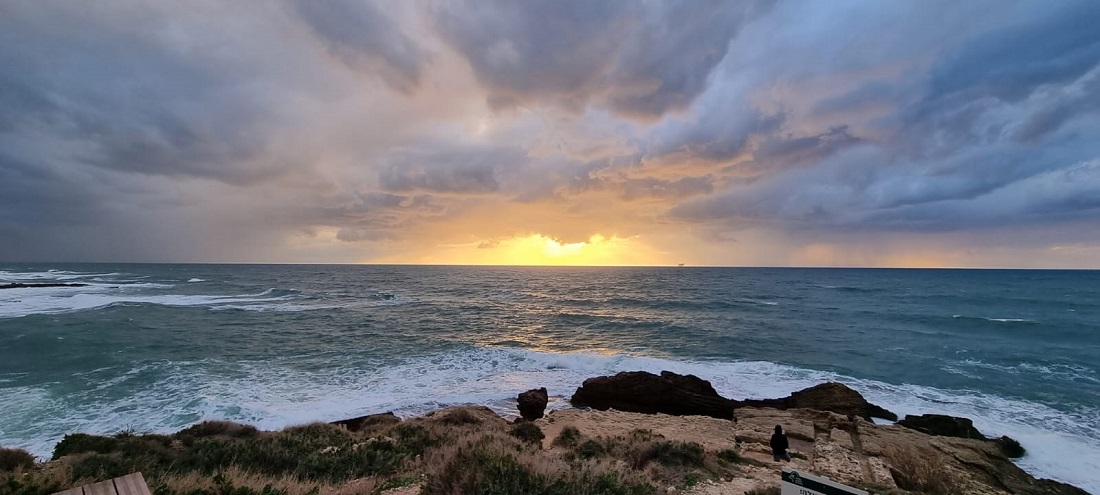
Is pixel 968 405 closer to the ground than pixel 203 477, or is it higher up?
closer to the ground

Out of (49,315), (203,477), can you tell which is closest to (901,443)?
(203,477)

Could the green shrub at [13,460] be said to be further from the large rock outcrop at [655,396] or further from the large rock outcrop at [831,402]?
the large rock outcrop at [831,402]

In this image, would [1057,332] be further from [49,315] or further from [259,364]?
[49,315]

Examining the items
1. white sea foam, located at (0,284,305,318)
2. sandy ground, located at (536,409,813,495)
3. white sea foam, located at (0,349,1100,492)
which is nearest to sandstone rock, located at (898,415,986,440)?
white sea foam, located at (0,349,1100,492)

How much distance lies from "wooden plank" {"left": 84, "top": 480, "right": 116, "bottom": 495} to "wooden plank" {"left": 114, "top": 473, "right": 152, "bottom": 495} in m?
0.04

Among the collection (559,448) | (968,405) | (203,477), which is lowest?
(968,405)

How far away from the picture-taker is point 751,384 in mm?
21938

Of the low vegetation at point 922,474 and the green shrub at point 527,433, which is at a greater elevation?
the green shrub at point 527,433

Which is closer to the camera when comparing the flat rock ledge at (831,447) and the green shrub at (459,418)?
the flat rock ledge at (831,447)

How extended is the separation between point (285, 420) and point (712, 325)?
33.0m

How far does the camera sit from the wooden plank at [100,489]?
3953 mm

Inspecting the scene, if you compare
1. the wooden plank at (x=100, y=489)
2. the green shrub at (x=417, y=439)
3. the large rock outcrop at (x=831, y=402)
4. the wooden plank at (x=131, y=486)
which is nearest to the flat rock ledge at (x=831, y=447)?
the large rock outcrop at (x=831, y=402)

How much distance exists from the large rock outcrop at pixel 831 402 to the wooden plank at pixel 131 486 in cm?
1870

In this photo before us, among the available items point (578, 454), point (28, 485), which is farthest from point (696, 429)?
point (28, 485)
